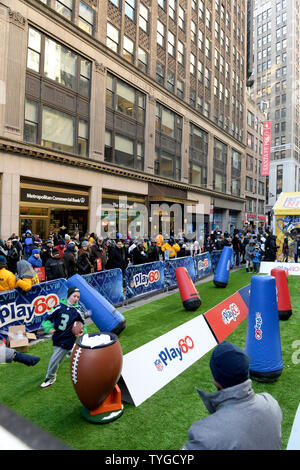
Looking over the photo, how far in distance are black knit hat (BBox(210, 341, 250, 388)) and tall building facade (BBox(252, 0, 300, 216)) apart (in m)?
83.2

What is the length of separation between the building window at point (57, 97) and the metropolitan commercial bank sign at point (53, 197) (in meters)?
2.97

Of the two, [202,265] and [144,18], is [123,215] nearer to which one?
[202,265]

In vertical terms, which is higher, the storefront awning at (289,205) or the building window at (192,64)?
the building window at (192,64)

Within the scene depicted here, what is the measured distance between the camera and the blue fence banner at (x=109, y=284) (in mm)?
9820

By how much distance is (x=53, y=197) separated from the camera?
2034cm

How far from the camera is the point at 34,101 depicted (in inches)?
754

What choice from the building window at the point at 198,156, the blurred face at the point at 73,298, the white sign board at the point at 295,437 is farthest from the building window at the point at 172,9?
the white sign board at the point at 295,437

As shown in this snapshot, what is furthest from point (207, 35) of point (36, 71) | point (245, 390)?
point (245, 390)

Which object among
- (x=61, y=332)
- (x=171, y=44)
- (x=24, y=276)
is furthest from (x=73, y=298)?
(x=171, y=44)

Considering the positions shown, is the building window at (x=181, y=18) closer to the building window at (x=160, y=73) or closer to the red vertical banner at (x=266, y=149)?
the building window at (x=160, y=73)

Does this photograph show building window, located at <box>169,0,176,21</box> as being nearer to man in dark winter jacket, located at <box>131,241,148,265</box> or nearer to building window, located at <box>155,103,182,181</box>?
building window, located at <box>155,103,182,181</box>

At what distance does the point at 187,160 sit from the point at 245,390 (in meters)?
34.1

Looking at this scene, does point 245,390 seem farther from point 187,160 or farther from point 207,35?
point 207,35

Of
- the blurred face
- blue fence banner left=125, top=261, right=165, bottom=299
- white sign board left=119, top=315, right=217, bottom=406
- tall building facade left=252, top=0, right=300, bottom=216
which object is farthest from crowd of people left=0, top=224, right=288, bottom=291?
tall building facade left=252, top=0, right=300, bottom=216
